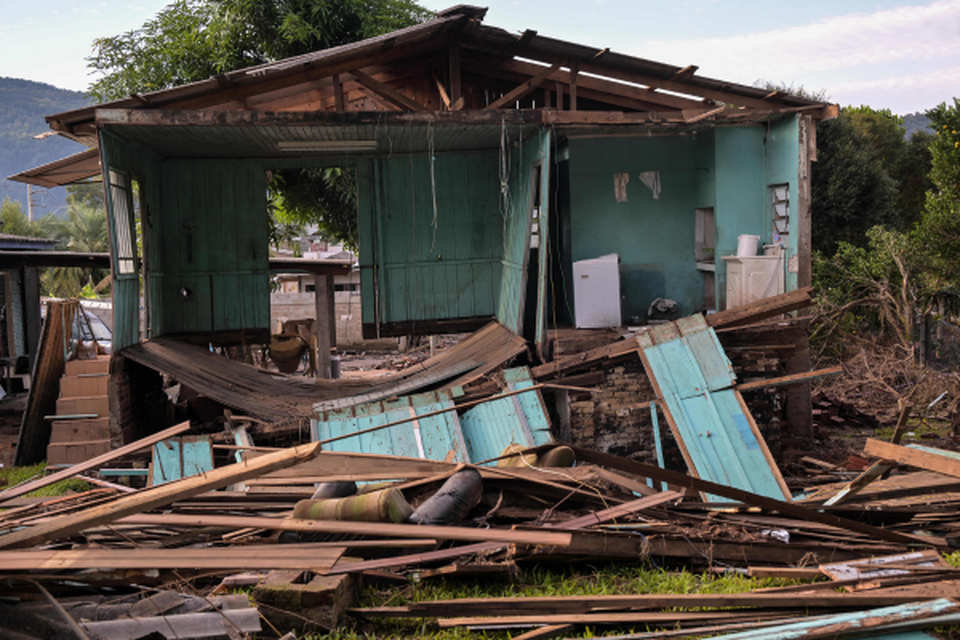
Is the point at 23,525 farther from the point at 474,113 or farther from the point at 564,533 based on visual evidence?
the point at 474,113

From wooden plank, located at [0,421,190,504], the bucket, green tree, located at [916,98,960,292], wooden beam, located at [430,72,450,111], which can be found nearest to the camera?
wooden plank, located at [0,421,190,504]

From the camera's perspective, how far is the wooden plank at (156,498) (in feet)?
11.5

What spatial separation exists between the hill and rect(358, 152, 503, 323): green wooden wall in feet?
455

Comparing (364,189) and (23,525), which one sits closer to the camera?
(23,525)

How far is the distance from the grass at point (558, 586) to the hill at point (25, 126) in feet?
479

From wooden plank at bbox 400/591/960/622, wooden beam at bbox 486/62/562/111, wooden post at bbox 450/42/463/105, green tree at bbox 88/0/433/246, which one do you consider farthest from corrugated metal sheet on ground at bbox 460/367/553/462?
green tree at bbox 88/0/433/246

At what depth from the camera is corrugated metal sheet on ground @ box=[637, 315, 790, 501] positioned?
277 inches

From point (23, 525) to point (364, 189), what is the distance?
25.2 ft

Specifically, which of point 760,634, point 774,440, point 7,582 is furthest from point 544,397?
point 7,582

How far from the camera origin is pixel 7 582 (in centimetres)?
350

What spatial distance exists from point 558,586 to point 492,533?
0.71 m

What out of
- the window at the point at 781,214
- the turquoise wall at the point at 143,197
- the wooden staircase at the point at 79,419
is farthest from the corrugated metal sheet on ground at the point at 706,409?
the wooden staircase at the point at 79,419

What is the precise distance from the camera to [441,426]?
8016 millimetres

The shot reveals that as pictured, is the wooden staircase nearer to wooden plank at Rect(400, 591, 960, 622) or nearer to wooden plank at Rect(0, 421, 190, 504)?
wooden plank at Rect(0, 421, 190, 504)
